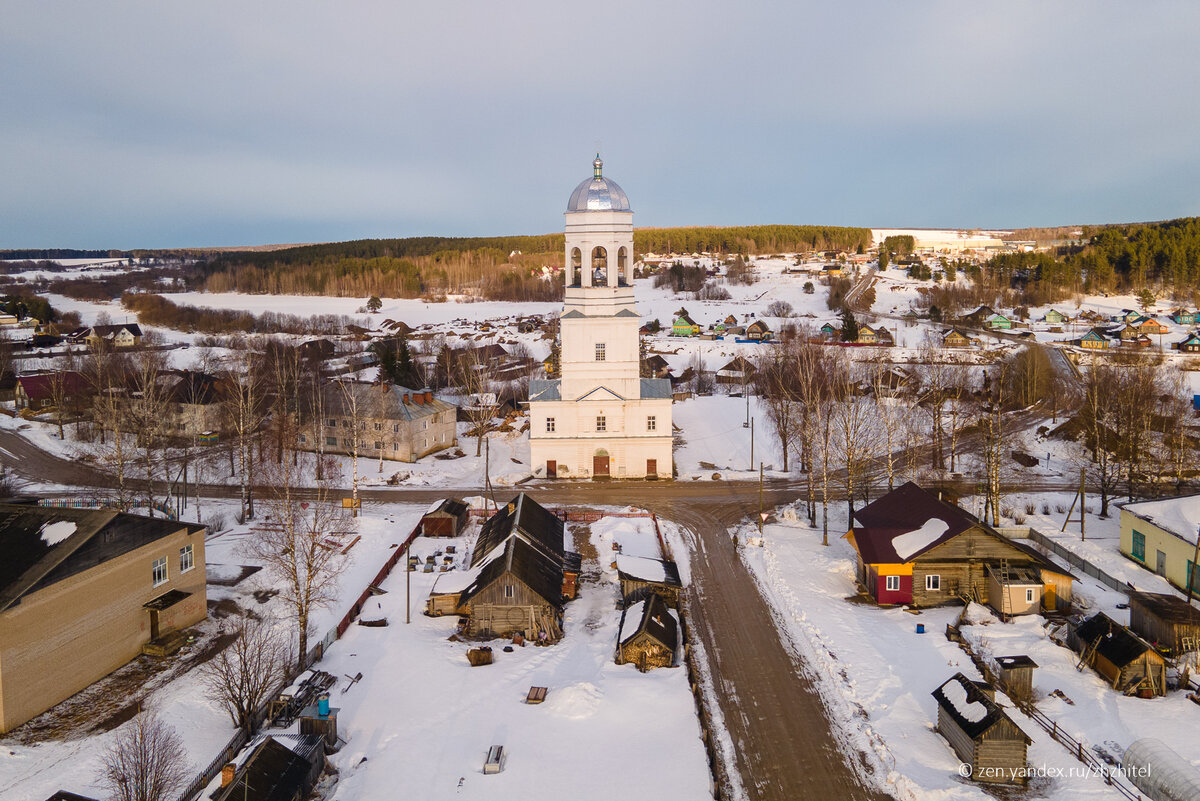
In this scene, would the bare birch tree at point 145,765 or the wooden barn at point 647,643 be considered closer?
the bare birch tree at point 145,765

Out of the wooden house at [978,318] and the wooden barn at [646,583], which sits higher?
the wooden house at [978,318]

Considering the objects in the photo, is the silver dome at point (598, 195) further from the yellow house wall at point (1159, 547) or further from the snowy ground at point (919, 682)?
the yellow house wall at point (1159, 547)

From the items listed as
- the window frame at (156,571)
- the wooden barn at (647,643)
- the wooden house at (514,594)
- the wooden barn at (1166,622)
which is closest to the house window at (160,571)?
the window frame at (156,571)

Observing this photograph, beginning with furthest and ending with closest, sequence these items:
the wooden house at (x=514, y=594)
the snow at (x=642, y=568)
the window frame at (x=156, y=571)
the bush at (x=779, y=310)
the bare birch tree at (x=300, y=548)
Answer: the bush at (x=779, y=310)
the snow at (x=642, y=568)
the wooden house at (x=514, y=594)
the window frame at (x=156, y=571)
the bare birch tree at (x=300, y=548)

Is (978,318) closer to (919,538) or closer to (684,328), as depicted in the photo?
(684,328)

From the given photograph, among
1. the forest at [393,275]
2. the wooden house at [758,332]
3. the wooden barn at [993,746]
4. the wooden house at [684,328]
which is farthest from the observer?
the forest at [393,275]

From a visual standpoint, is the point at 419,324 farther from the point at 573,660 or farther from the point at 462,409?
the point at 573,660
